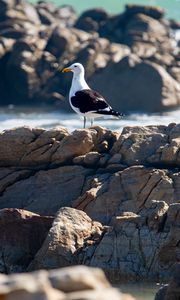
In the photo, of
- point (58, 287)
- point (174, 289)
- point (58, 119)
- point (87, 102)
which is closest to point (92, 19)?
point (58, 119)

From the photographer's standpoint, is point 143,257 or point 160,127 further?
point 160,127

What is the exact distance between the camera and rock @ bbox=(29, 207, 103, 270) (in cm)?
1308

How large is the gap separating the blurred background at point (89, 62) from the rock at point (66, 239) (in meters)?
15.8

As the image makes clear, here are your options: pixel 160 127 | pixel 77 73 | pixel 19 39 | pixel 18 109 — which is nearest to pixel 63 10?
pixel 19 39

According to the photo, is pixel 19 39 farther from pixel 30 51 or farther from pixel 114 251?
pixel 114 251

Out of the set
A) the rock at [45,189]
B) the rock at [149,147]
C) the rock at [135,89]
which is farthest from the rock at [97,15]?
the rock at [45,189]

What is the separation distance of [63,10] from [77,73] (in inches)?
1654

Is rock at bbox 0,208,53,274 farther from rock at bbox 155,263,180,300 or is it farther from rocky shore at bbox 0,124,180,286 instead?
rock at bbox 155,263,180,300

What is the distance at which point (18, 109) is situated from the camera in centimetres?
3975

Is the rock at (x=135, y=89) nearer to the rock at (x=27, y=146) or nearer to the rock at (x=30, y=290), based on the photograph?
the rock at (x=27, y=146)

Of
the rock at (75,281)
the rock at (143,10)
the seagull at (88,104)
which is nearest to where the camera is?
the rock at (75,281)

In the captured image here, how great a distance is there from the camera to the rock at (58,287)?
6.11 metres

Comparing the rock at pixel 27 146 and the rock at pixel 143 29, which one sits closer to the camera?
the rock at pixel 27 146

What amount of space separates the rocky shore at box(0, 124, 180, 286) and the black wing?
2671 mm
